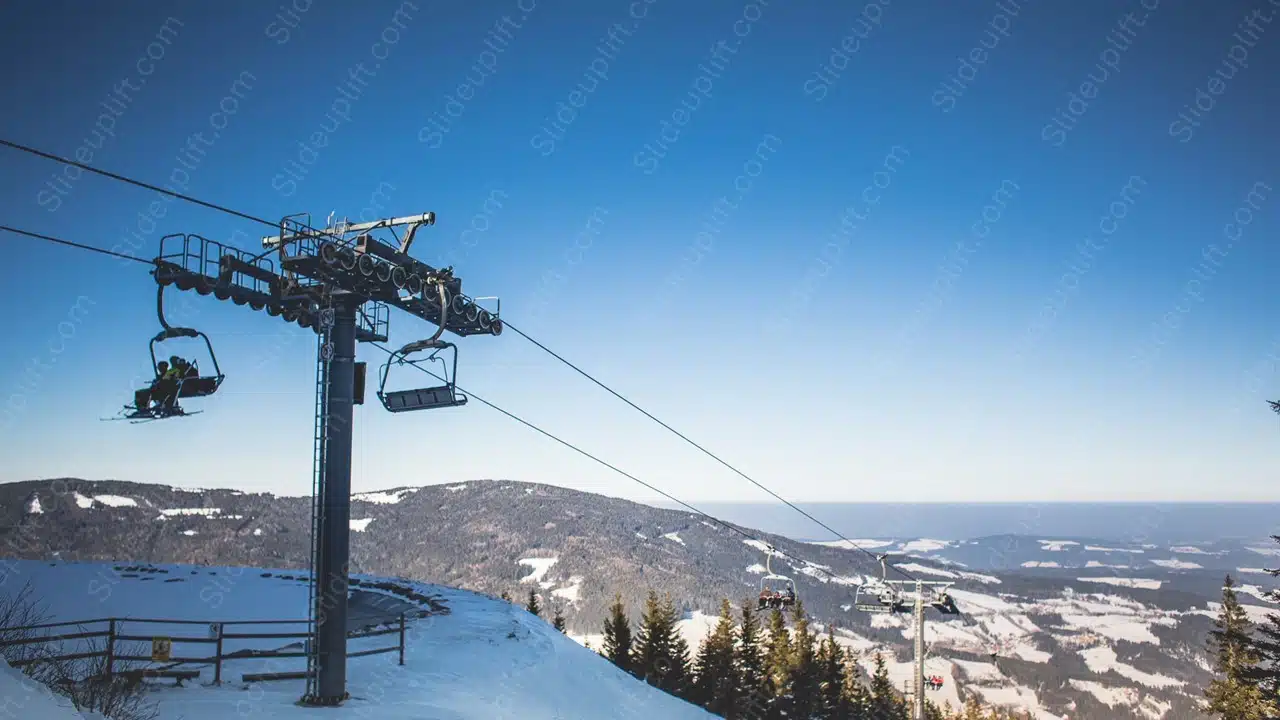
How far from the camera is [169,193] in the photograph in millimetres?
11281

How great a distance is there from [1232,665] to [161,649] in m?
43.7

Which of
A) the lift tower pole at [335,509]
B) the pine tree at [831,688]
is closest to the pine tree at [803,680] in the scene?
the pine tree at [831,688]

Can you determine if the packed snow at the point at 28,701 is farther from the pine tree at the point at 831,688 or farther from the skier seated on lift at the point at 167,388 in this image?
the pine tree at the point at 831,688

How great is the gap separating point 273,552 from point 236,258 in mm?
138010

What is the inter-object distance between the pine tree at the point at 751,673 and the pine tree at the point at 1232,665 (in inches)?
930

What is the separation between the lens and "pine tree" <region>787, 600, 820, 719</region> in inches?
1833

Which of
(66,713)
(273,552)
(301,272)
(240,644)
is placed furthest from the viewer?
(273,552)

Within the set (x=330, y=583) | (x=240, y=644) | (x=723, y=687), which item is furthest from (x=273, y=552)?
(x=330, y=583)

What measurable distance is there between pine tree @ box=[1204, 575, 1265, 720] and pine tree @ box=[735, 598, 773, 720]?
2361 centimetres

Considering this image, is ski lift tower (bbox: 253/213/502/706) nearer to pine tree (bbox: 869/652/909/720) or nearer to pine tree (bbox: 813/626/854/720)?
pine tree (bbox: 813/626/854/720)

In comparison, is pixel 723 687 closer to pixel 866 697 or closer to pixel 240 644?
pixel 866 697

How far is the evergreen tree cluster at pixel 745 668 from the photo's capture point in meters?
46.3

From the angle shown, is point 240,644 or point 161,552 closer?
point 240,644

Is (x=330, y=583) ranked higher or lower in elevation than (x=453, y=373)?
lower
